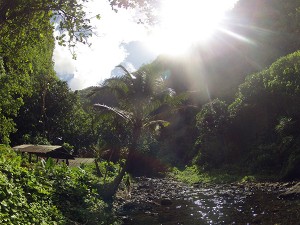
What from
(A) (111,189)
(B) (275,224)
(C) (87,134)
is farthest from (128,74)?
(C) (87,134)

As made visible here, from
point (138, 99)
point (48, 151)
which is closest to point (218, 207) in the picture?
point (138, 99)

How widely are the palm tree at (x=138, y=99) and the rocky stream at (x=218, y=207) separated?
313cm

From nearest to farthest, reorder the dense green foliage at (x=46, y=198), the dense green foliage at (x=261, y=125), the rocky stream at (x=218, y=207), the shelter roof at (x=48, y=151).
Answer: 1. the dense green foliage at (x=46, y=198)
2. the rocky stream at (x=218, y=207)
3. the shelter roof at (x=48, y=151)
4. the dense green foliage at (x=261, y=125)

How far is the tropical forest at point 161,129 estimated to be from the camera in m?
9.45

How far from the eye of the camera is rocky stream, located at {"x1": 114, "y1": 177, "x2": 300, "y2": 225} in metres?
12.8

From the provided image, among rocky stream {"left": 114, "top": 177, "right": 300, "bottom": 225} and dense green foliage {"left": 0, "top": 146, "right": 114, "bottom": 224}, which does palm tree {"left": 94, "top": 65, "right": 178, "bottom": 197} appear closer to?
rocky stream {"left": 114, "top": 177, "right": 300, "bottom": 225}

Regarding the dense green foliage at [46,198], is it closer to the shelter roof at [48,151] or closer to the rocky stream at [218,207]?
the rocky stream at [218,207]

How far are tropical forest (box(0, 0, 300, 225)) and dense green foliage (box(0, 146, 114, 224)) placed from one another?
0.16 feet

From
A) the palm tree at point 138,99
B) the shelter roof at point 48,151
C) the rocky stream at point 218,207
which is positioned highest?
the palm tree at point 138,99

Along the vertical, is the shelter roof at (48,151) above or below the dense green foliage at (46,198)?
above

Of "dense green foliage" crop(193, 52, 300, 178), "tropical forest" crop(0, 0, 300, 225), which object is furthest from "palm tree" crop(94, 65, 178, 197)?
"dense green foliage" crop(193, 52, 300, 178)

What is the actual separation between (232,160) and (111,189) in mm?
16794

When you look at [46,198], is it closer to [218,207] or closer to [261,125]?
[218,207]

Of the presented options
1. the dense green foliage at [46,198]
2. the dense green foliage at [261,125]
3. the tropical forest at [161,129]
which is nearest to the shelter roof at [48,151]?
the tropical forest at [161,129]
